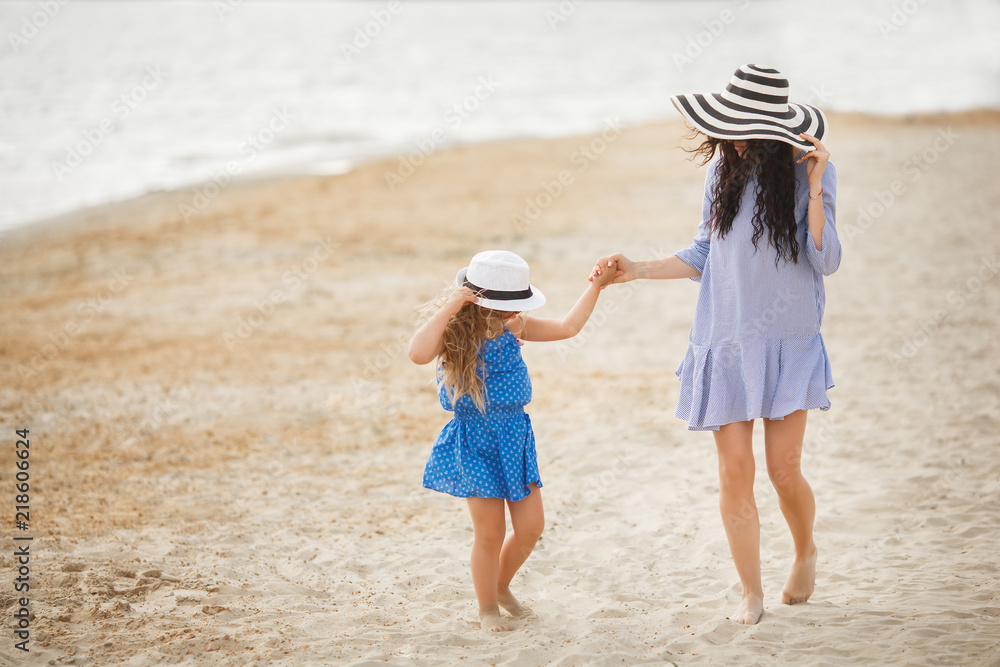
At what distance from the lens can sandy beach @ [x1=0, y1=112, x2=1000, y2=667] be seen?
3.30 m

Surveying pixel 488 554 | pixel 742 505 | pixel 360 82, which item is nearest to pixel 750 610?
pixel 742 505

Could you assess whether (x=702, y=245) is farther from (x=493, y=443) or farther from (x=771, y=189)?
(x=493, y=443)

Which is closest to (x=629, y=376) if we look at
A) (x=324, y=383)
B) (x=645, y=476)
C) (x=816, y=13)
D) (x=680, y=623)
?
(x=645, y=476)

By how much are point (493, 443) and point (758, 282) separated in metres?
1.16

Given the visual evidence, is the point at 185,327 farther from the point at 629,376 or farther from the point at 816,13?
the point at 816,13

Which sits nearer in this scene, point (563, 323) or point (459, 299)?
point (459, 299)

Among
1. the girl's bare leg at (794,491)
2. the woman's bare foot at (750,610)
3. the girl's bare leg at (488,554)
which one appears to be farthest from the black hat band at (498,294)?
the woman's bare foot at (750,610)

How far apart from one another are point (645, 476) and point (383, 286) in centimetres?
557

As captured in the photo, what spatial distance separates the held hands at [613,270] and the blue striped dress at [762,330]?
0.36 metres

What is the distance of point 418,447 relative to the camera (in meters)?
5.82

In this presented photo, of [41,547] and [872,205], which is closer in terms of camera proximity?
[41,547]

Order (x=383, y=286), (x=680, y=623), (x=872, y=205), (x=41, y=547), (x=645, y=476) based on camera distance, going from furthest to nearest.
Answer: (x=872, y=205), (x=383, y=286), (x=645, y=476), (x=41, y=547), (x=680, y=623)

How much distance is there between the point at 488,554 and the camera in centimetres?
320

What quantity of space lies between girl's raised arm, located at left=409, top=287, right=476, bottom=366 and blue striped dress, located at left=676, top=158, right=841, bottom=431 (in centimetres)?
94
